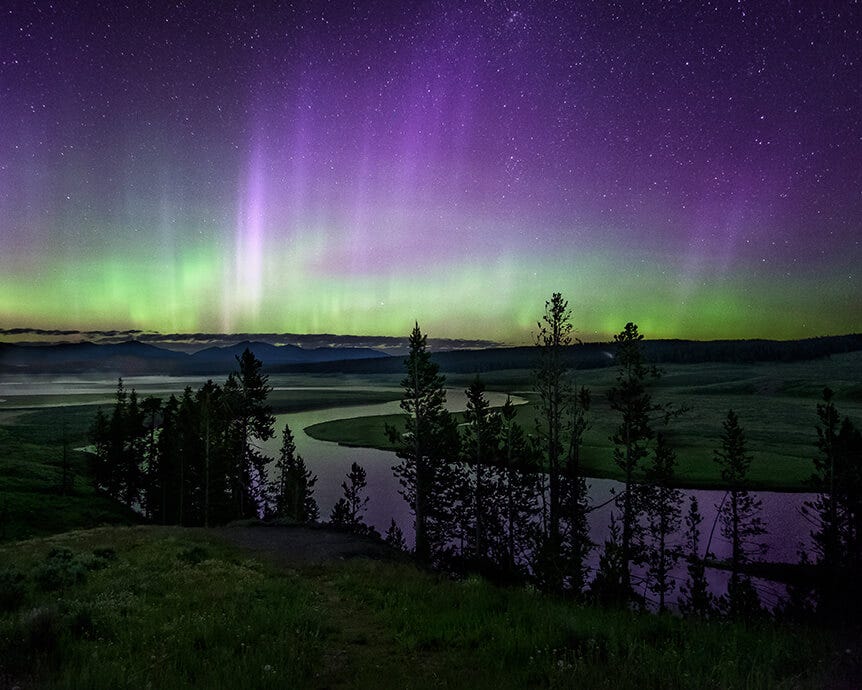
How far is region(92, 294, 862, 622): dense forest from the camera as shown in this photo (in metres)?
28.8

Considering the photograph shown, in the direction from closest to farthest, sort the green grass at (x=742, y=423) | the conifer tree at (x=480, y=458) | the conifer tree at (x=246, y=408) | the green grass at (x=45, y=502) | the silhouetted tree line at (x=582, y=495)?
the silhouetted tree line at (x=582, y=495), the conifer tree at (x=480, y=458), the conifer tree at (x=246, y=408), the green grass at (x=45, y=502), the green grass at (x=742, y=423)

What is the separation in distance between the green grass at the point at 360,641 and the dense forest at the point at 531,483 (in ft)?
25.5

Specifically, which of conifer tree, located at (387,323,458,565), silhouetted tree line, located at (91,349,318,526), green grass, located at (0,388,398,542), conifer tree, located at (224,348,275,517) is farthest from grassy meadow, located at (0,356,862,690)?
green grass, located at (0,388,398,542)

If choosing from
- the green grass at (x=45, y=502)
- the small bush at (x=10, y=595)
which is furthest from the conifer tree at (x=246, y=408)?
the small bush at (x=10, y=595)

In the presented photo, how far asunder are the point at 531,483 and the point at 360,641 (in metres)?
34.9

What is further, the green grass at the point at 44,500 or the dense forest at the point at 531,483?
the green grass at the point at 44,500

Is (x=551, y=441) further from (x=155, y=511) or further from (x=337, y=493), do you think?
(x=155, y=511)

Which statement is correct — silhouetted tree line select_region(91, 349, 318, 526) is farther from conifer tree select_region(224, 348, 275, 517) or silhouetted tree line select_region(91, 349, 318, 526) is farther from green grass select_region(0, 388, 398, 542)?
green grass select_region(0, 388, 398, 542)

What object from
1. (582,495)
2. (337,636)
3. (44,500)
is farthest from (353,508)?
(337,636)

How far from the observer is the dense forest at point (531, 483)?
28.8m

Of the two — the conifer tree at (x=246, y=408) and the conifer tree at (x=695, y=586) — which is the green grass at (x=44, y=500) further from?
the conifer tree at (x=695, y=586)

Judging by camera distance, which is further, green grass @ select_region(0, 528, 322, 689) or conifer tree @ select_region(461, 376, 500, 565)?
conifer tree @ select_region(461, 376, 500, 565)

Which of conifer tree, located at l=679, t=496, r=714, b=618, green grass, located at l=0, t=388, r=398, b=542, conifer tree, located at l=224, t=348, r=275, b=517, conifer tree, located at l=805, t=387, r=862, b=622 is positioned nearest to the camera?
conifer tree, located at l=679, t=496, r=714, b=618

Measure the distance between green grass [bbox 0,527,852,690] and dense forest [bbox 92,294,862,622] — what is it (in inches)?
306
